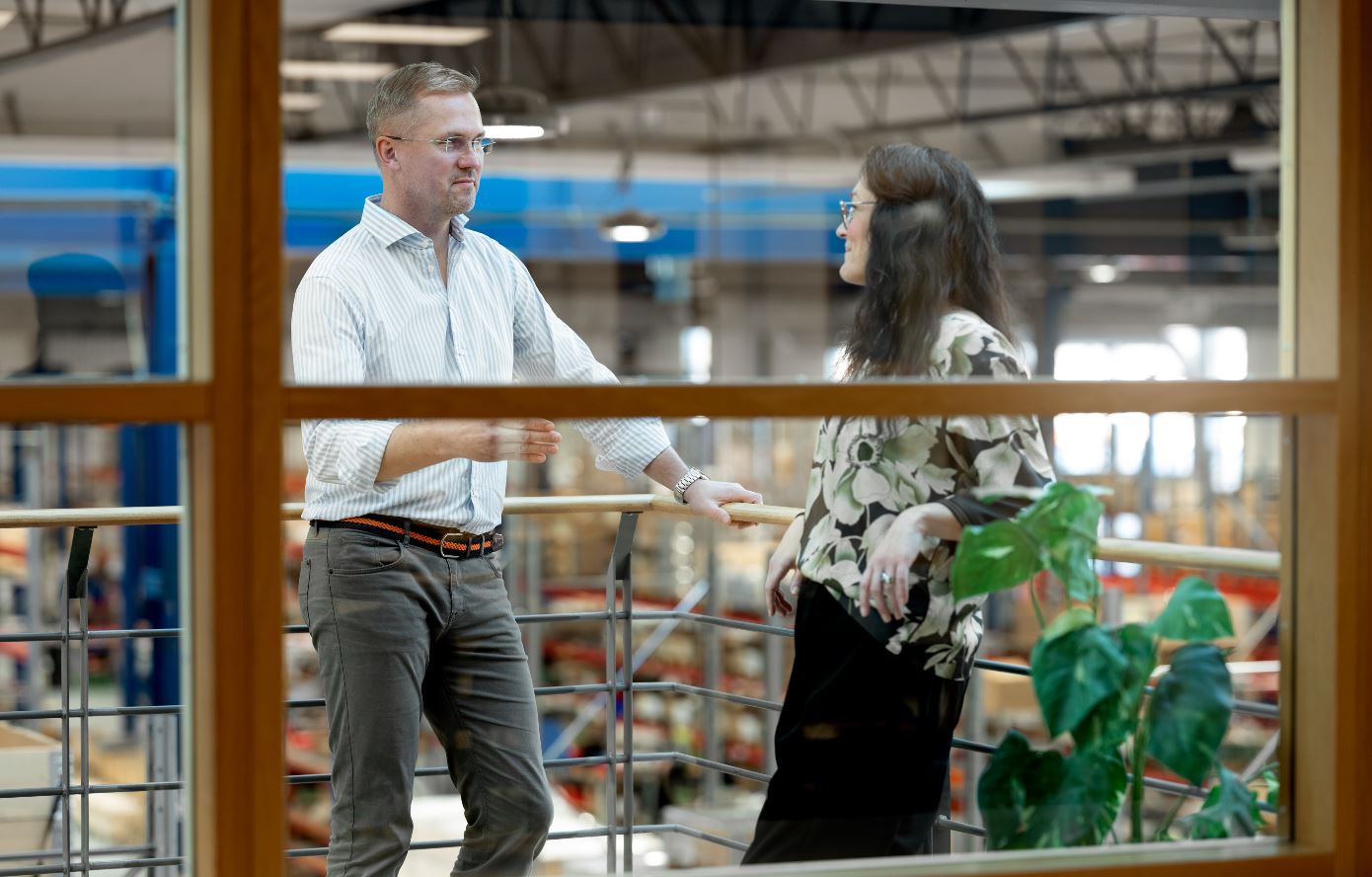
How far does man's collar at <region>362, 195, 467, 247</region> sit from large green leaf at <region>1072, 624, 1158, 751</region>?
0.93 meters

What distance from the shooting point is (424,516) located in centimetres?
178

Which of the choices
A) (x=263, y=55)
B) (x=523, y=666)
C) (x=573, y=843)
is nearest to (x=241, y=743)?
(x=263, y=55)

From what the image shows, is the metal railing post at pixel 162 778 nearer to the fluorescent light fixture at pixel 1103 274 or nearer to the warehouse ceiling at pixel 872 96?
the warehouse ceiling at pixel 872 96

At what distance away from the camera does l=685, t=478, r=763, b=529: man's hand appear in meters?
1.90

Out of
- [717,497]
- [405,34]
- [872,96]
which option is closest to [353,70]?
[405,34]

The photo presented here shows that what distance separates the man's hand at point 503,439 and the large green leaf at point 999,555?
44 cm

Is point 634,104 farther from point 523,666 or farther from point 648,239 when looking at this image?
point 523,666

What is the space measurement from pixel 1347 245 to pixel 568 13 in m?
9.96

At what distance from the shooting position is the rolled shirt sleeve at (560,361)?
1.89 meters

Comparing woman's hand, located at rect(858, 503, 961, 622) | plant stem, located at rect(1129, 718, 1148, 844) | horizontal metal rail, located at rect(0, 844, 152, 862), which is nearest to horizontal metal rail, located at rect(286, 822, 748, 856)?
horizontal metal rail, located at rect(0, 844, 152, 862)

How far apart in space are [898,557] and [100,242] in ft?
4.84

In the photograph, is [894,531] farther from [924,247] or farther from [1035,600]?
[924,247]

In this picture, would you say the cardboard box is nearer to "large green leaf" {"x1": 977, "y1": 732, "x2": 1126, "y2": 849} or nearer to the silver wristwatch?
the silver wristwatch

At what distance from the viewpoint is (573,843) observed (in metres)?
A: 5.68
